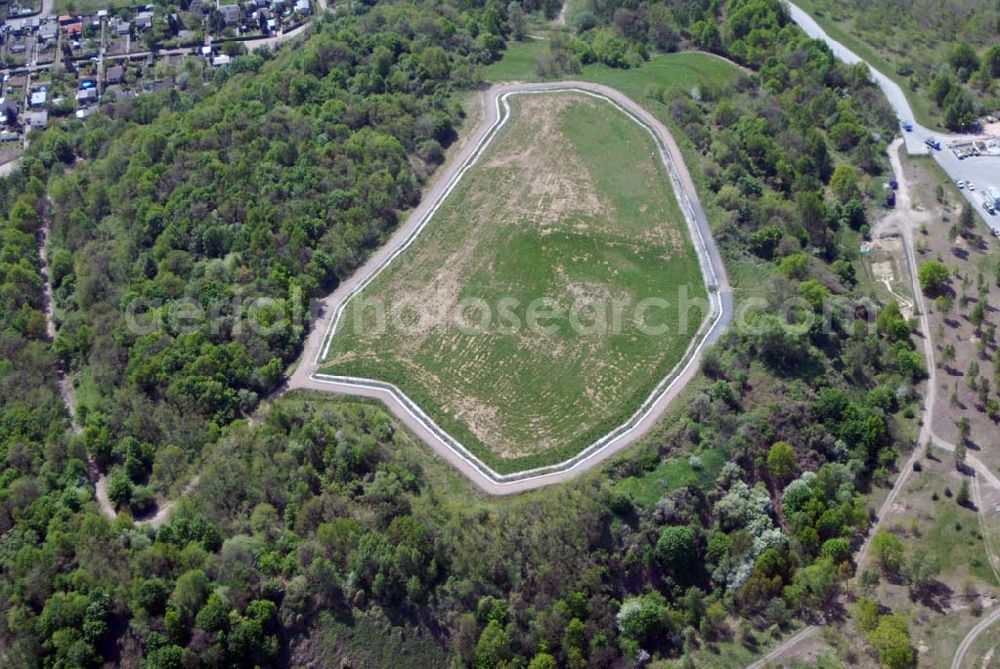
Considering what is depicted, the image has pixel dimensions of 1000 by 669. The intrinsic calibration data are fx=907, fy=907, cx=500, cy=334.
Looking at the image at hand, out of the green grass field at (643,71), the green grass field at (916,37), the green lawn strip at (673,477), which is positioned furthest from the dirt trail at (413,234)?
the green grass field at (916,37)

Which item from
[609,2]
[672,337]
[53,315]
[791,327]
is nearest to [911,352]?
[791,327]

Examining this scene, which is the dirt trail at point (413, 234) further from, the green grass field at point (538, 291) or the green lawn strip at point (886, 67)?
the green lawn strip at point (886, 67)

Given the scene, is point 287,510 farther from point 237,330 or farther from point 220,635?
point 237,330

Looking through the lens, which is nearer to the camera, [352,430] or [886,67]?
[352,430]

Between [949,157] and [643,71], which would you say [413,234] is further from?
[949,157]

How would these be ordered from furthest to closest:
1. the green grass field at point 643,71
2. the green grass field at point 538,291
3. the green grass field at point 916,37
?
1. the green grass field at point 916,37
2. the green grass field at point 643,71
3. the green grass field at point 538,291

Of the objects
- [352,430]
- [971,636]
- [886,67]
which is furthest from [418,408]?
[886,67]
